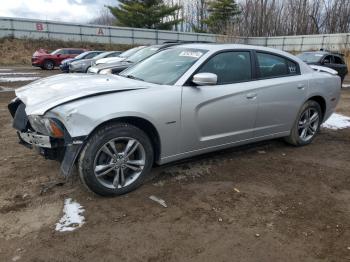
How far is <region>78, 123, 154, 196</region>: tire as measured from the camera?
3.40 metres

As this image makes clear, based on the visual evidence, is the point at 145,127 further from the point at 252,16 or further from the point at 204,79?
the point at 252,16


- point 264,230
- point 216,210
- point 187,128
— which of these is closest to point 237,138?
point 187,128

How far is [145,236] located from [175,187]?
99cm

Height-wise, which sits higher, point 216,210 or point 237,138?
point 237,138

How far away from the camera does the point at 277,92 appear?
15.9 ft

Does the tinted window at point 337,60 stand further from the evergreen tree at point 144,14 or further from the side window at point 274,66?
the evergreen tree at point 144,14

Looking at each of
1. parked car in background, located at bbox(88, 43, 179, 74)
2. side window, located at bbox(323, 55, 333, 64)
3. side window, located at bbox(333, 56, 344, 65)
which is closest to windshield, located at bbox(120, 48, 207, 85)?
parked car in background, located at bbox(88, 43, 179, 74)

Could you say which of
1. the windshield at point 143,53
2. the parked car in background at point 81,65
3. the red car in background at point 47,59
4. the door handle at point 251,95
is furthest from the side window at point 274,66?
the red car in background at point 47,59

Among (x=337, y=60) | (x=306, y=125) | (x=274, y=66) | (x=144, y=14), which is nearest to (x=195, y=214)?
(x=274, y=66)

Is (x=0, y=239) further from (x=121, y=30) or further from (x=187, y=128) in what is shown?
(x=121, y=30)

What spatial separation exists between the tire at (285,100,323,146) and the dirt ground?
0.62 meters

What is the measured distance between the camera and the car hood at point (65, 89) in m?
3.44

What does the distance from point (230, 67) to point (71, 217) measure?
104 inches

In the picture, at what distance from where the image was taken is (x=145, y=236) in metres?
3.00
